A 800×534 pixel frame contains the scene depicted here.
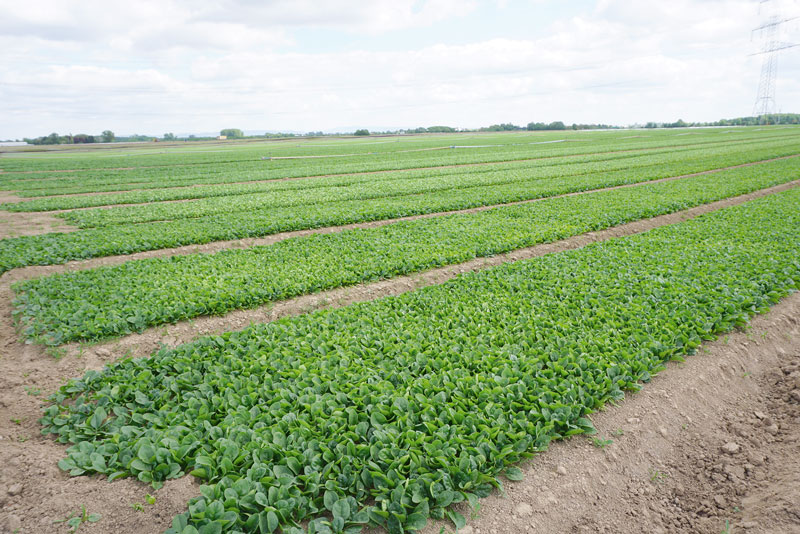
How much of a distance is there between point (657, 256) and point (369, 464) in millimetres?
9599

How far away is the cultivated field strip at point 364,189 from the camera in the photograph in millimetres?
19391

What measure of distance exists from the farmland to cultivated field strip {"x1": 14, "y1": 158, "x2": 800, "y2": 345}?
0.06 meters

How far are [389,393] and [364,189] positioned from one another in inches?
828

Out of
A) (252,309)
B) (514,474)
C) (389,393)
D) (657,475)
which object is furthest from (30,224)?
(657,475)

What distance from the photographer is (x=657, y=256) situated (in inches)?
436

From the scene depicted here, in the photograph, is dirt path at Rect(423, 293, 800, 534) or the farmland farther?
the farmland

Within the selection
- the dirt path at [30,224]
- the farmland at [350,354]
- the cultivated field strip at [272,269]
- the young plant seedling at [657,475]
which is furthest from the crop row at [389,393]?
the dirt path at [30,224]

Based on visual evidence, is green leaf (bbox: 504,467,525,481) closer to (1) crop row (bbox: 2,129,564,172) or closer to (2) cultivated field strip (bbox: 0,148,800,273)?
(2) cultivated field strip (bbox: 0,148,800,273)

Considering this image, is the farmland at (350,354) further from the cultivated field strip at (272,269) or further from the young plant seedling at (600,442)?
the young plant seedling at (600,442)

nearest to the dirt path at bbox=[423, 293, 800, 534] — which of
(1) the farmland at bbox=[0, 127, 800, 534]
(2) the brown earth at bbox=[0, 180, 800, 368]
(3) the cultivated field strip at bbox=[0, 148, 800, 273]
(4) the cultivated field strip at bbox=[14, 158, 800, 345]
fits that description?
(1) the farmland at bbox=[0, 127, 800, 534]

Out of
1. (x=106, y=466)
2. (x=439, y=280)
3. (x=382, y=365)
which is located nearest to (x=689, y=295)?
(x=439, y=280)

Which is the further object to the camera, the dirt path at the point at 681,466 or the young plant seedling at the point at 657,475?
the young plant seedling at the point at 657,475

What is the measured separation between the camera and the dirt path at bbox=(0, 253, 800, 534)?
172 inches

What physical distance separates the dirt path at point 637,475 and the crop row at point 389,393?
238mm
